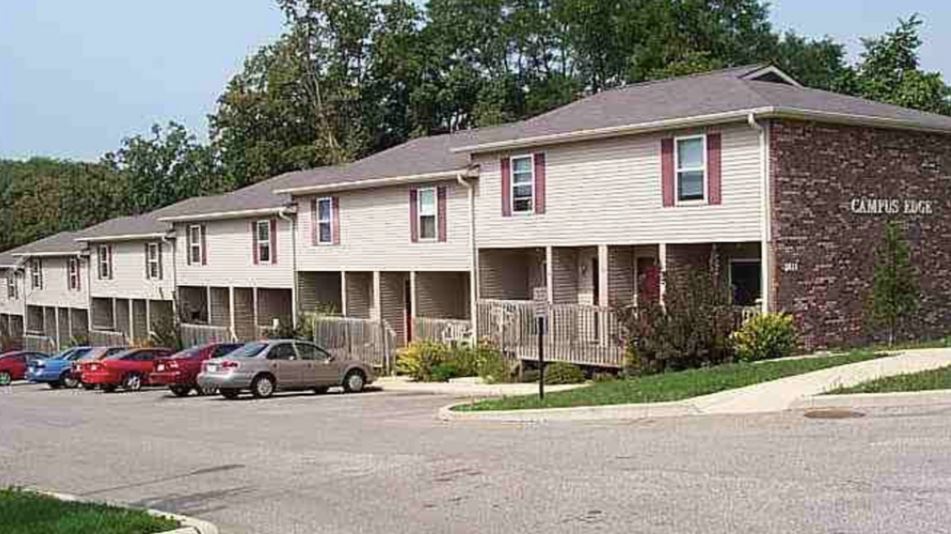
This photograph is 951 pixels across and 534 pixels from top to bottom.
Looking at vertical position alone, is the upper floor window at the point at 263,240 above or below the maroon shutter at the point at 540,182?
below

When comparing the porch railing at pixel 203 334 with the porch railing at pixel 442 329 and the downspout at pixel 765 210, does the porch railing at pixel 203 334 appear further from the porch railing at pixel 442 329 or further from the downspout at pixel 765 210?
the downspout at pixel 765 210

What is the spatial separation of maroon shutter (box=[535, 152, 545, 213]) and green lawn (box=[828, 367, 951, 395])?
13.8 metres

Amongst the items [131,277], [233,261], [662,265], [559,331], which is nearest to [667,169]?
[662,265]

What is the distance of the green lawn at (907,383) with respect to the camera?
17219 mm

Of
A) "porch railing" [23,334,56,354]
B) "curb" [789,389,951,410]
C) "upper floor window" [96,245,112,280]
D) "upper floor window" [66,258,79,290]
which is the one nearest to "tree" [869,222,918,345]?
"curb" [789,389,951,410]

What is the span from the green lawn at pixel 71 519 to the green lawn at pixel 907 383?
10.4 m

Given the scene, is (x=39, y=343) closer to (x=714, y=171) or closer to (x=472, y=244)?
(x=472, y=244)

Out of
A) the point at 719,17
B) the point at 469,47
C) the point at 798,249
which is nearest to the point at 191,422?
the point at 798,249

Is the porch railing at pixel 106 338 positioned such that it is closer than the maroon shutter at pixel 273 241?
No

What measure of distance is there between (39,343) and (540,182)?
44594 mm

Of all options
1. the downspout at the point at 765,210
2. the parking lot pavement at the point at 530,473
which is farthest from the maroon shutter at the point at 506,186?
the parking lot pavement at the point at 530,473

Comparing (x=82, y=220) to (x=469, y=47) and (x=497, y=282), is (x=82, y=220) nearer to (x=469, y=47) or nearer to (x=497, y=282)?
(x=469, y=47)

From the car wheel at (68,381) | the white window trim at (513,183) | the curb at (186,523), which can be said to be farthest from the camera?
the car wheel at (68,381)

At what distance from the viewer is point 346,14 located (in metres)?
72.6
